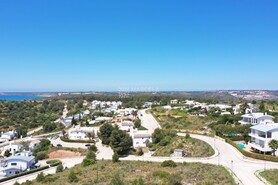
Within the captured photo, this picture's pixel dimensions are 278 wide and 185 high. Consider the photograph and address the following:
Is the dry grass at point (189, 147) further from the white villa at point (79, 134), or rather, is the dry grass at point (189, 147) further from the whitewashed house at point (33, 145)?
the whitewashed house at point (33, 145)

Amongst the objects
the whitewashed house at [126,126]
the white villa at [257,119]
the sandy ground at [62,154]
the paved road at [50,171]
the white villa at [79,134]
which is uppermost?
the white villa at [257,119]

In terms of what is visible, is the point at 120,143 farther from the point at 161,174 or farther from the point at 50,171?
the point at 161,174

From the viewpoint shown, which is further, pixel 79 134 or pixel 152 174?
pixel 79 134

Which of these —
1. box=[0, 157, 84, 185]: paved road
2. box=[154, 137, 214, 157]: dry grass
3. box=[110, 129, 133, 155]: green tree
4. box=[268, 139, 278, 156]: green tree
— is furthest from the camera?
box=[110, 129, 133, 155]: green tree

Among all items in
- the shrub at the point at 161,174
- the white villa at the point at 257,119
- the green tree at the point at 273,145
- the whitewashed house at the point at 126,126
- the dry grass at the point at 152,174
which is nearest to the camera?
the dry grass at the point at 152,174

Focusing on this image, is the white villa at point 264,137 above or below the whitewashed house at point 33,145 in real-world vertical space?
above

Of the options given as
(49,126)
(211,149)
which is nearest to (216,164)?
(211,149)

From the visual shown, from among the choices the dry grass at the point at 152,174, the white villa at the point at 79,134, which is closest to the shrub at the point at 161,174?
the dry grass at the point at 152,174

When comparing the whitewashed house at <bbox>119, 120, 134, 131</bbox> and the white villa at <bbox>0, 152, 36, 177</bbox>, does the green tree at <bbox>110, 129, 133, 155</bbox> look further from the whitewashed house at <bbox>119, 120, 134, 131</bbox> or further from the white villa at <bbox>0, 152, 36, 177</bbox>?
the whitewashed house at <bbox>119, 120, 134, 131</bbox>

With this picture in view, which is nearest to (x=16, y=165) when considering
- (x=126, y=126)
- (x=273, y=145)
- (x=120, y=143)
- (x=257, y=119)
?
(x=120, y=143)

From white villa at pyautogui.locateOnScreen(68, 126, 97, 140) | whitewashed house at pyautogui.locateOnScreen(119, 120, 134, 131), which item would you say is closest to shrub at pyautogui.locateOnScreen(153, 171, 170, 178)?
white villa at pyautogui.locateOnScreen(68, 126, 97, 140)
